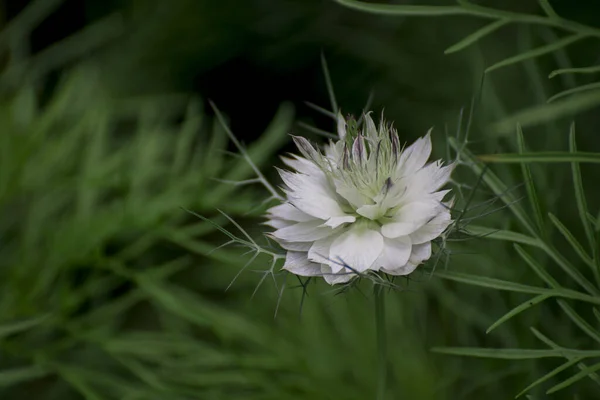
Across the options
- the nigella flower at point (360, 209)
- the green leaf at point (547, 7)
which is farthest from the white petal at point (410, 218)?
the green leaf at point (547, 7)

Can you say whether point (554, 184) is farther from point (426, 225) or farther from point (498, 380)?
point (426, 225)

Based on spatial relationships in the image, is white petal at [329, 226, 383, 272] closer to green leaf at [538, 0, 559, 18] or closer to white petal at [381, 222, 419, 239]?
white petal at [381, 222, 419, 239]

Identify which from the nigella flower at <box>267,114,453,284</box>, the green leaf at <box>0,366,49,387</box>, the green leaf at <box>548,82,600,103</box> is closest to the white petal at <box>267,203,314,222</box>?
the nigella flower at <box>267,114,453,284</box>

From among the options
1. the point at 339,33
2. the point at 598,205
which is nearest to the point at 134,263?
the point at 339,33

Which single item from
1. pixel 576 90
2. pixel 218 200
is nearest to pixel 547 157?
pixel 576 90

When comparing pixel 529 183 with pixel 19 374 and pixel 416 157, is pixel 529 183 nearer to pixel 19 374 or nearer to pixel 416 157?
pixel 416 157

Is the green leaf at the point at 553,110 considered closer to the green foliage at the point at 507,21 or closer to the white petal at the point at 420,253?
the green foliage at the point at 507,21
